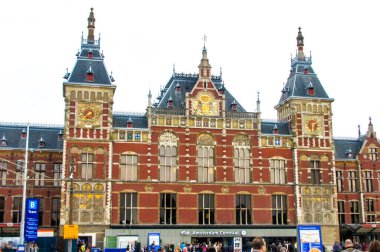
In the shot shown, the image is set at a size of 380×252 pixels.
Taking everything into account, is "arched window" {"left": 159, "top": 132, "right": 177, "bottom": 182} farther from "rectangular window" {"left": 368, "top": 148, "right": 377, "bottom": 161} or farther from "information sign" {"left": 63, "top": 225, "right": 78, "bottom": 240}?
"rectangular window" {"left": 368, "top": 148, "right": 377, "bottom": 161}

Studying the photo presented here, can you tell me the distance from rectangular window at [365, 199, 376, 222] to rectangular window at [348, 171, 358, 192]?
69.5 inches

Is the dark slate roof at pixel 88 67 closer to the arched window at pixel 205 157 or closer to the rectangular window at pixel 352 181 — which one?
the arched window at pixel 205 157

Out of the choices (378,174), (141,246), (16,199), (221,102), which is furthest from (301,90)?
(16,199)

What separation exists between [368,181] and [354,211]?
352cm

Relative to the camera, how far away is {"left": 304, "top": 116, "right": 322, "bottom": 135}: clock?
5153 centimetres

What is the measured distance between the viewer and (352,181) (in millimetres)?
55938

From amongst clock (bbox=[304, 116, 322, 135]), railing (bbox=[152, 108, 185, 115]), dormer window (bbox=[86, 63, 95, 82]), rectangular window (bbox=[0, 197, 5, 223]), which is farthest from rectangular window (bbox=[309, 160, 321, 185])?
rectangular window (bbox=[0, 197, 5, 223])

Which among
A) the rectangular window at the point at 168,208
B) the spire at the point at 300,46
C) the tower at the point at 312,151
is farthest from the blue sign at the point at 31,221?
the spire at the point at 300,46

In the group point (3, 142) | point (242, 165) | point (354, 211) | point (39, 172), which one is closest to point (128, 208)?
point (39, 172)

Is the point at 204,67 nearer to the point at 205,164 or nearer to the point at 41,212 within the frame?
the point at 205,164

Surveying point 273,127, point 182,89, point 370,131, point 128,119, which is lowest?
point 273,127

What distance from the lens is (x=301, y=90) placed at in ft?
173

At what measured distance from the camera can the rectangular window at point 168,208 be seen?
4646 centimetres

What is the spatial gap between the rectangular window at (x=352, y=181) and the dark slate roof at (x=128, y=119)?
74.9 ft
